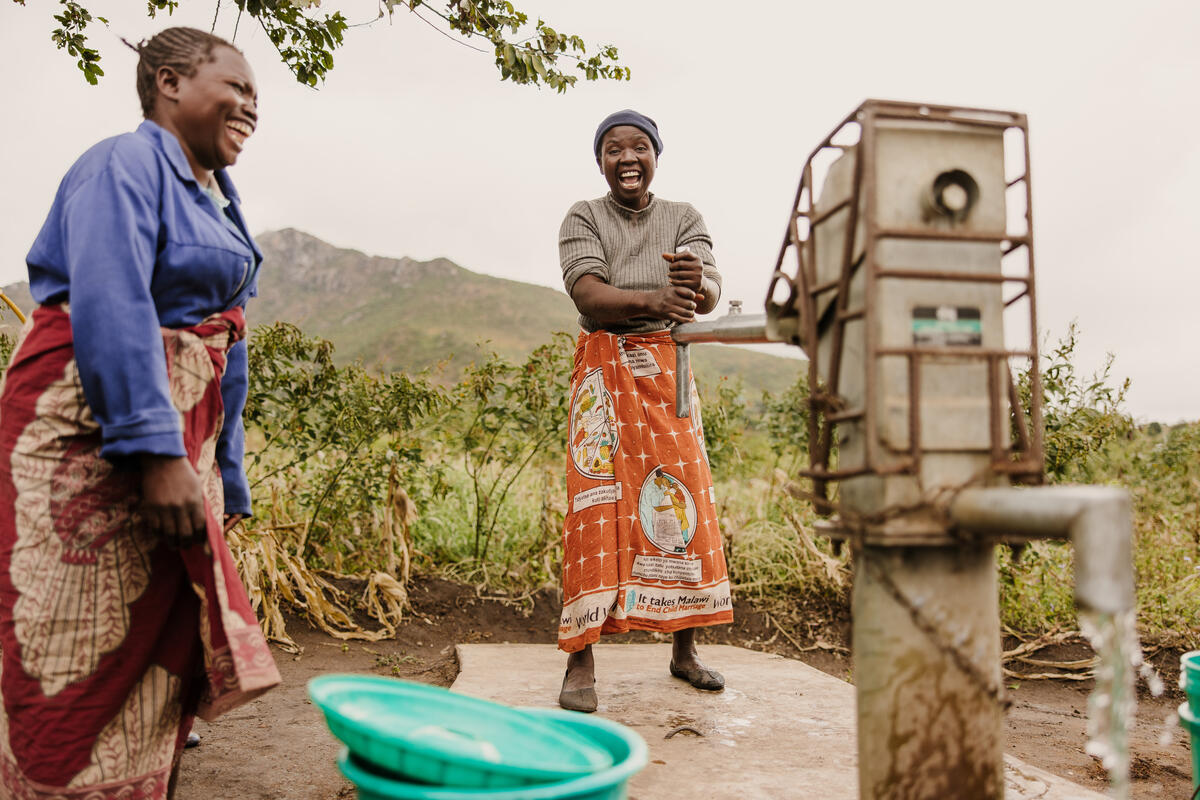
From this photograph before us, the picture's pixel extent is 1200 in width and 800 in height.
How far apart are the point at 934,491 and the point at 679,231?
2144 millimetres

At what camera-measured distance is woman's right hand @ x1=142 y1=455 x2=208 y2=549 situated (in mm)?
1672

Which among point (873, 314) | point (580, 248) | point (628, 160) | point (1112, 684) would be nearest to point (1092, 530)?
point (1112, 684)

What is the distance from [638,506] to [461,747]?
75.7 inches

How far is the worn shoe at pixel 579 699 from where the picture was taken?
288 centimetres

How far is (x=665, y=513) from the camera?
10.1 ft

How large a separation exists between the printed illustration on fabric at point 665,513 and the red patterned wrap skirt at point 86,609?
1497 mm

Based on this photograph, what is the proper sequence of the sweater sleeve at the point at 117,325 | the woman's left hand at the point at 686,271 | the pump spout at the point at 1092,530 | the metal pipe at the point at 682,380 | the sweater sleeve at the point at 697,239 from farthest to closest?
1. the sweater sleeve at the point at 697,239
2. the woman's left hand at the point at 686,271
3. the metal pipe at the point at 682,380
4. the sweater sleeve at the point at 117,325
5. the pump spout at the point at 1092,530

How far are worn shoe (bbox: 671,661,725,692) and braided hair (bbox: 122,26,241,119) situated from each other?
7.83 feet

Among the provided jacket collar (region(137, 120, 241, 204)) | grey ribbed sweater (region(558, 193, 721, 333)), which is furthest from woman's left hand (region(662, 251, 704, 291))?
jacket collar (region(137, 120, 241, 204))

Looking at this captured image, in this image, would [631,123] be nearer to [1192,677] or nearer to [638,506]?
[638,506]

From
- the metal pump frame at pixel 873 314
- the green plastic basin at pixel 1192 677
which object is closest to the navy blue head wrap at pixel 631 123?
the metal pump frame at pixel 873 314

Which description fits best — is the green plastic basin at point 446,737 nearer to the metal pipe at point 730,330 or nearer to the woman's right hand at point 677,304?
the metal pipe at point 730,330

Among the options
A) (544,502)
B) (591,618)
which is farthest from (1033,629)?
(591,618)

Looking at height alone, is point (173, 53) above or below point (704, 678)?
above
